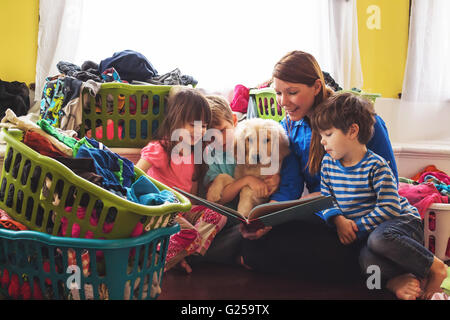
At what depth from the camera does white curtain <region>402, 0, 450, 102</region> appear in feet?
Result: 8.77

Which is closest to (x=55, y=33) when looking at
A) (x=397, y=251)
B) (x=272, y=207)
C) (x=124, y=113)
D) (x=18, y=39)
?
(x=18, y=39)

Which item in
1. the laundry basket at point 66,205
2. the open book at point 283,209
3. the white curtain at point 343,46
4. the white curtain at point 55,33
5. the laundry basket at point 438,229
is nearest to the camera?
the laundry basket at point 66,205

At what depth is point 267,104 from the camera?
181 centimetres

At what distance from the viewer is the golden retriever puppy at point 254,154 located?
1.29m

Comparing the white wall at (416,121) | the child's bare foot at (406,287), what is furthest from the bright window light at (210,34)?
the child's bare foot at (406,287)

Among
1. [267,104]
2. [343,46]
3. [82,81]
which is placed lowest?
[267,104]

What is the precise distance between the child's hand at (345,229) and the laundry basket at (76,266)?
48 centimetres

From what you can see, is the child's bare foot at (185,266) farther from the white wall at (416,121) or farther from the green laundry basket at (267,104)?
the white wall at (416,121)

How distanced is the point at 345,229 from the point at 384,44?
1.94 m

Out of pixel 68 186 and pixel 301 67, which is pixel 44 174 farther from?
pixel 301 67

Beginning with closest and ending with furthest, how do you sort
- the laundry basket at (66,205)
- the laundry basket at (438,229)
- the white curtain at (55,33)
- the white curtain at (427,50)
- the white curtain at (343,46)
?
the laundry basket at (66,205), the laundry basket at (438,229), the white curtain at (55,33), the white curtain at (343,46), the white curtain at (427,50)

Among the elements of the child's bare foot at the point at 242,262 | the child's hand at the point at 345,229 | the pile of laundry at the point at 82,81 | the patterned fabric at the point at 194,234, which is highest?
the pile of laundry at the point at 82,81

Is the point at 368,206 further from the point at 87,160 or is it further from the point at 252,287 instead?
the point at 87,160
